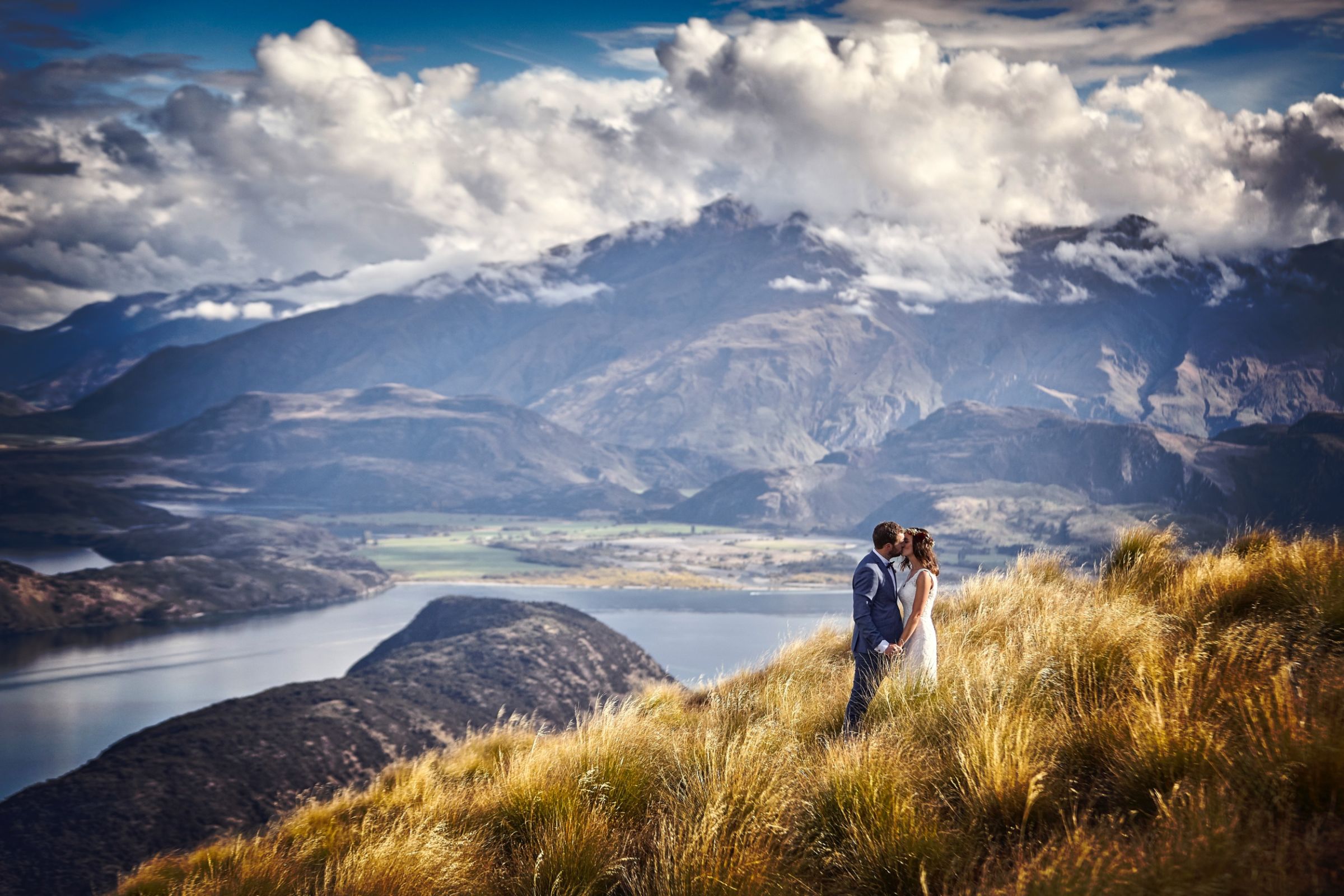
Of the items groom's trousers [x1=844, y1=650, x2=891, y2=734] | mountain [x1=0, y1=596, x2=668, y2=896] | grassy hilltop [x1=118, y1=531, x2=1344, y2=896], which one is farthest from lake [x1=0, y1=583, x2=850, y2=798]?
groom's trousers [x1=844, y1=650, x2=891, y2=734]

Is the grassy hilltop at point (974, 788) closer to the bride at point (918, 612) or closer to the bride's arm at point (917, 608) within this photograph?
the bride at point (918, 612)

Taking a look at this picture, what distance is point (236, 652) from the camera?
136 m

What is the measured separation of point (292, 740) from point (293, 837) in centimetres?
6091

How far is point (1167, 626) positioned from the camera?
935 centimetres

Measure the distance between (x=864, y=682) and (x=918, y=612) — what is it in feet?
2.66

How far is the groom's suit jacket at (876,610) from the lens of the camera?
8867 millimetres

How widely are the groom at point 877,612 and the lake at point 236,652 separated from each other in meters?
71.0

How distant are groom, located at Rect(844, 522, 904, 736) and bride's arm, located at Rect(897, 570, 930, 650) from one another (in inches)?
6.0

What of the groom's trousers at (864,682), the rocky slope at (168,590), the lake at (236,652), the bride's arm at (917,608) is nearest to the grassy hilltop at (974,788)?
the groom's trousers at (864,682)

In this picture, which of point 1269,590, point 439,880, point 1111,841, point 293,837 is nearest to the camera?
point 1111,841

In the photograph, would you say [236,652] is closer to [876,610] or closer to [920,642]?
[876,610]

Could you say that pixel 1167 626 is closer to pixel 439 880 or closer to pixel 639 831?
pixel 639 831

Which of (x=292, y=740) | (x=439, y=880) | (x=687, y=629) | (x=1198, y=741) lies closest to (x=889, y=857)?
(x=1198, y=741)

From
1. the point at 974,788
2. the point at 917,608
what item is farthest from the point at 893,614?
the point at 974,788
